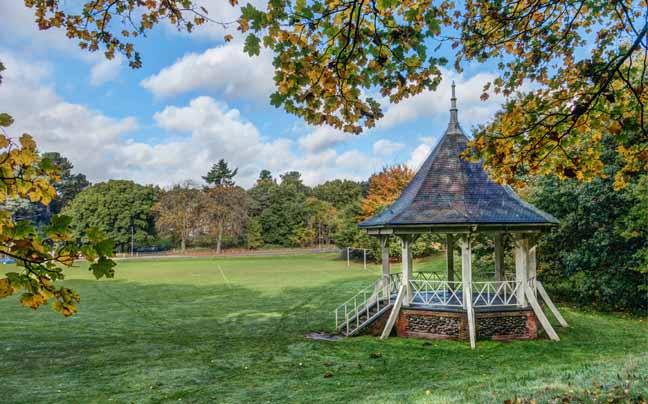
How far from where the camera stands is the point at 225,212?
56.0 meters

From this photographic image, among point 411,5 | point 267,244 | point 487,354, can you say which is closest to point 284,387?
point 487,354

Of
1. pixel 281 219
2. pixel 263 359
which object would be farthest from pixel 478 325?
pixel 281 219

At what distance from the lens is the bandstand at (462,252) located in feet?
37.1

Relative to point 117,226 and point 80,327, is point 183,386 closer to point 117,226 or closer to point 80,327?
point 80,327

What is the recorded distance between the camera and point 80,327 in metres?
14.1

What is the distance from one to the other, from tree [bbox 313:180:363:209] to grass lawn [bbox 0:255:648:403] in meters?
52.5

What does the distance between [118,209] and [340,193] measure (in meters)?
32.9

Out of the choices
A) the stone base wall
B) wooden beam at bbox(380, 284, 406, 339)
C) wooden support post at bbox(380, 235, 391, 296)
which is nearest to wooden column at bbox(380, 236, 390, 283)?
wooden support post at bbox(380, 235, 391, 296)

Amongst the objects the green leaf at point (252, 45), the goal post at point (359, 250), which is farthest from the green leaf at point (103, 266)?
the goal post at point (359, 250)

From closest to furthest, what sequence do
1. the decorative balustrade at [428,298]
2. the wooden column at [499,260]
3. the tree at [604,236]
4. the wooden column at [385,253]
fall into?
the decorative balustrade at [428,298], the wooden column at [385,253], the wooden column at [499,260], the tree at [604,236]

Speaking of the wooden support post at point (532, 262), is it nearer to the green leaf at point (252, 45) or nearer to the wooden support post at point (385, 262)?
the wooden support post at point (385, 262)

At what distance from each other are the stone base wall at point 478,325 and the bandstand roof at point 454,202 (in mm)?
2289

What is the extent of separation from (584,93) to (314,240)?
60799 mm

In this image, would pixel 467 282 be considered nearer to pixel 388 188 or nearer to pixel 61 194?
pixel 388 188
